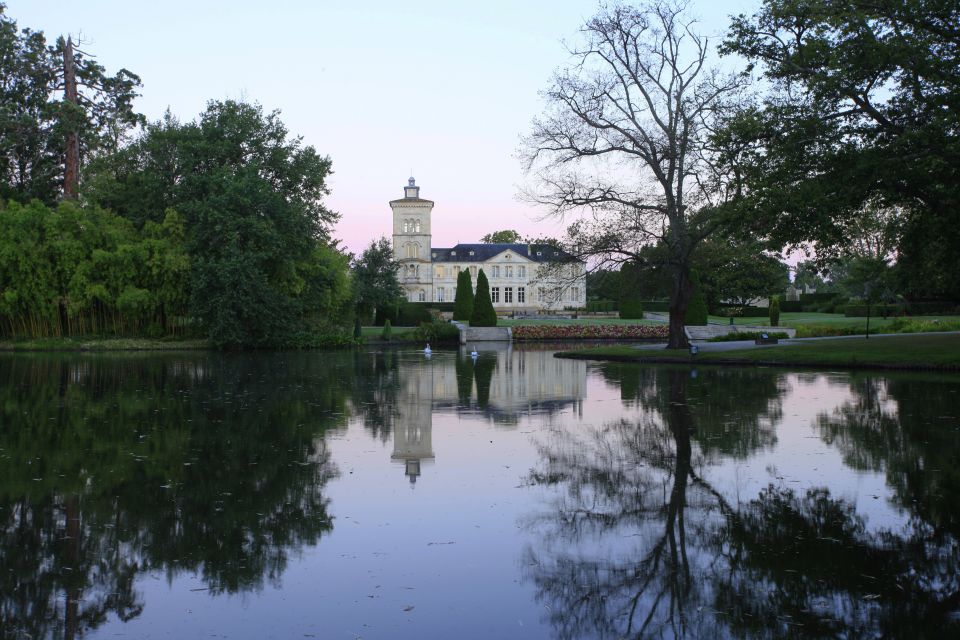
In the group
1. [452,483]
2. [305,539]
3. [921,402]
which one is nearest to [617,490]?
[452,483]

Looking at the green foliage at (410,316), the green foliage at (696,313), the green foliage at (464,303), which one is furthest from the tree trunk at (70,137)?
the green foliage at (696,313)

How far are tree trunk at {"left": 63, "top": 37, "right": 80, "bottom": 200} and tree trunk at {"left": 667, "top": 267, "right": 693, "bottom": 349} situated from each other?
29869mm

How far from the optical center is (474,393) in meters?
16.4

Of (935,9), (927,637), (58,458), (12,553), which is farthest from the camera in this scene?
(935,9)

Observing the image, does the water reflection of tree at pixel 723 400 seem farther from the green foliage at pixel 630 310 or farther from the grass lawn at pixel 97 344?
the green foliage at pixel 630 310

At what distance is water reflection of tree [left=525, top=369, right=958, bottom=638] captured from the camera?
4.16 metres

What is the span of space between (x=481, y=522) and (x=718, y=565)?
6.07 feet

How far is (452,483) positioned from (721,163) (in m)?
14.8

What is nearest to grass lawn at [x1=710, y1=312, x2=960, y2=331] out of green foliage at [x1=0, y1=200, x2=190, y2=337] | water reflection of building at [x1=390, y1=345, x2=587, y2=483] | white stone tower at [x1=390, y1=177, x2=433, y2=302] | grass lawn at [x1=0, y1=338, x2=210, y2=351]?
water reflection of building at [x1=390, y1=345, x2=587, y2=483]

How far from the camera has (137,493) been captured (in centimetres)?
703

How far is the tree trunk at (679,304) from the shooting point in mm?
26844

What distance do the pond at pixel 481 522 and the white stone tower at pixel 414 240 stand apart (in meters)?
76.2

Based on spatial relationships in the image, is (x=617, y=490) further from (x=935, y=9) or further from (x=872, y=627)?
(x=935, y=9)

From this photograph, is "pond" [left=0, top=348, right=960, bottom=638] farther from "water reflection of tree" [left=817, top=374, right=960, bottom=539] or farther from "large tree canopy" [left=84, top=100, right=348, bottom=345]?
"large tree canopy" [left=84, top=100, right=348, bottom=345]
